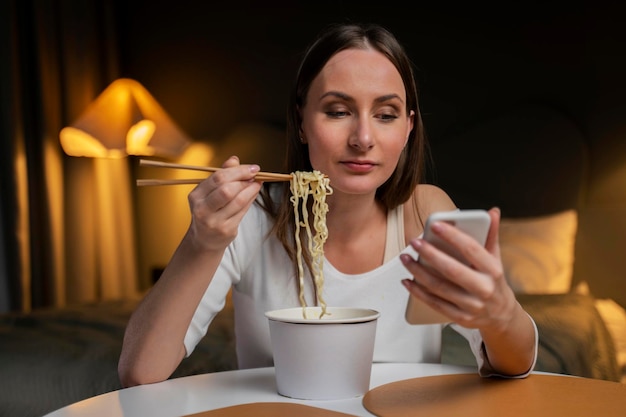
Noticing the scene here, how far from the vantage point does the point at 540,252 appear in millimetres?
2902

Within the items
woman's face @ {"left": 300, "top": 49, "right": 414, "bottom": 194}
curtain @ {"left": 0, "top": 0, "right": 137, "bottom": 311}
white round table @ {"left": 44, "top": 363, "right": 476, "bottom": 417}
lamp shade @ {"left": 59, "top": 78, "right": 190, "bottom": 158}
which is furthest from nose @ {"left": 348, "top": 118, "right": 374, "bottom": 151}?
curtain @ {"left": 0, "top": 0, "right": 137, "bottom": 311}

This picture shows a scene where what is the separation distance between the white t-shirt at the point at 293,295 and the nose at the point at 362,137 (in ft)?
0.79

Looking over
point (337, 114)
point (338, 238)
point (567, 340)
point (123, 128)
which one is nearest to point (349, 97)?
point (337, 114)

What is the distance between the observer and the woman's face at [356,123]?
1.28 metres

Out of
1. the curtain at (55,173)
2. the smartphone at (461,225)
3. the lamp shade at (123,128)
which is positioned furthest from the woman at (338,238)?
the curtain at (55,173)

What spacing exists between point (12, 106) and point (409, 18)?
6.22ft

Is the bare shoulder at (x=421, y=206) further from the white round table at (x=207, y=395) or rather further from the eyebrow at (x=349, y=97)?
the white round table at (x=207, y=395)

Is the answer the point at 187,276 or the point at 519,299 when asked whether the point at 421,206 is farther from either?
the point at 519,299

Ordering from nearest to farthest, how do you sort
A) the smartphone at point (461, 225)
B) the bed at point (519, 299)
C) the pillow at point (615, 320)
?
the smartphone at point (461, 225), the bed at point (519, 299), the pillow at point (615, 320)

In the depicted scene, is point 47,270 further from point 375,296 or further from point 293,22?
point 375,296

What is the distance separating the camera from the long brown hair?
55.1 inches

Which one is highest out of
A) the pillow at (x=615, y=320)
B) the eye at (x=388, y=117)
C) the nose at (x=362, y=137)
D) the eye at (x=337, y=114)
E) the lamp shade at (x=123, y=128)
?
the lamp shade at (x=123, y=128)

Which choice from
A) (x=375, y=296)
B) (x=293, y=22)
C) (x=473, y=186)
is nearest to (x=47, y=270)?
(x=293, y=22)

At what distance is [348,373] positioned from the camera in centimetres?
95
